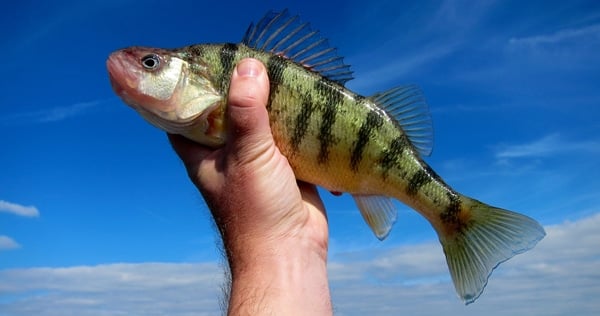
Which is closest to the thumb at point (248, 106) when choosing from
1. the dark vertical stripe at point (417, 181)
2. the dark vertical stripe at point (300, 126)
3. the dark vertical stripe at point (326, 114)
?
the dark vertical stripe at point (300, 126)

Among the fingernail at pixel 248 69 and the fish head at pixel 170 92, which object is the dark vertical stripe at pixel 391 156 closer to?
the fingernail at pixel 248 69

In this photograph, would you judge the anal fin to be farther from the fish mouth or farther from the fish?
the fish mouth

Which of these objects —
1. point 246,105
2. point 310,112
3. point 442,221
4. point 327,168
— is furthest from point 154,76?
point 442,221

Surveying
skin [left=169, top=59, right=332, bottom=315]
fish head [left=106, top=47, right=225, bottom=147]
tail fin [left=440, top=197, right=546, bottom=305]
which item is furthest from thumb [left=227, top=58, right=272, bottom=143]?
tail fin [left=440, top=197, right=546, bottom=305]

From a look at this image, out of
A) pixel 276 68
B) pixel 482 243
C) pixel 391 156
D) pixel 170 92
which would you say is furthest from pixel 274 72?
pixel 482 243

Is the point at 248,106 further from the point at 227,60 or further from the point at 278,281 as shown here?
the point at 278,281
